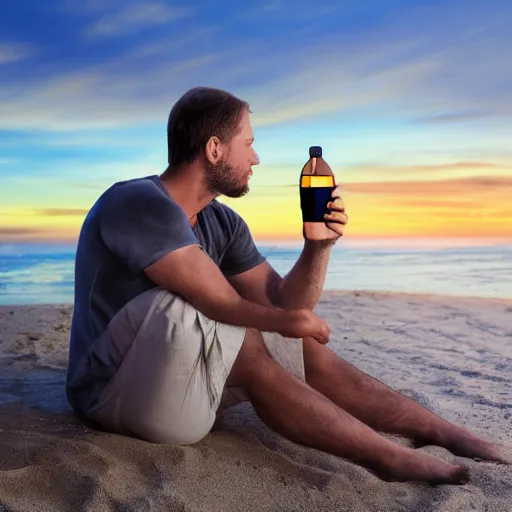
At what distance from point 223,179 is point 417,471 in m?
1.30

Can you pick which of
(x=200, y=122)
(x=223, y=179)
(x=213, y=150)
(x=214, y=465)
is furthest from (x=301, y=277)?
(x=214, y=465)

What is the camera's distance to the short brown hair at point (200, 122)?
107 inches

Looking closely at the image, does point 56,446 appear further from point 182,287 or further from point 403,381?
point 403,381

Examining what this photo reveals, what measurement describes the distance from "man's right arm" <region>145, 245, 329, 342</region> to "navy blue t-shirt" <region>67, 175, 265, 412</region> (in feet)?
0.15

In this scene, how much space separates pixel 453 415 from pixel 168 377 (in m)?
1.81

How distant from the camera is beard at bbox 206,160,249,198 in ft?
9.07

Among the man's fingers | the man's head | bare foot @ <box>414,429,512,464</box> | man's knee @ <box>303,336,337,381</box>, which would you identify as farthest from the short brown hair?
bare foot @ <box>414,429,512,464</box>

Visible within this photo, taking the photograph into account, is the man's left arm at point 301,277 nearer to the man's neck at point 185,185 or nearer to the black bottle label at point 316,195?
the black bottle label at point 316,195

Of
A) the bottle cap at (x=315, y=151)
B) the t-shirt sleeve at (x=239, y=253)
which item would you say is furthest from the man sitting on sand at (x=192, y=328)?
the t-shirt sleeve at (x=239, y=253)

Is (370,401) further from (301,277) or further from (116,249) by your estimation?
(116,249)

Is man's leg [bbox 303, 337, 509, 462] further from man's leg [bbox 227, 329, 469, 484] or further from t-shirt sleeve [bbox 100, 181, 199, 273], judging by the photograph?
t-shirt sleeve [bbox 100, 181, 199, 273]

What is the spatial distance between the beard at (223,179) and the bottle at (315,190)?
10.5 inches

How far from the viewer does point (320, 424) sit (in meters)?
2.48

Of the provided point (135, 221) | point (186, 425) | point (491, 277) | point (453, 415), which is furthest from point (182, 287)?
point (491, 277)
